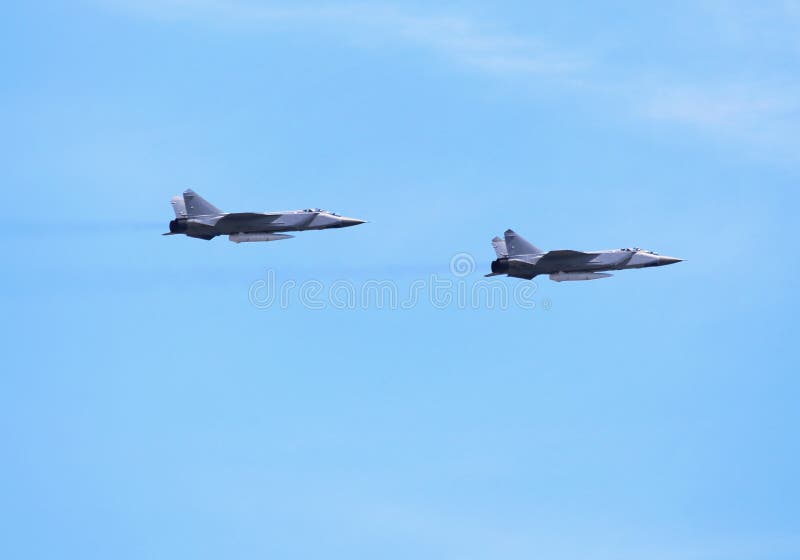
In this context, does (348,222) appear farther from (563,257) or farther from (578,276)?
(578,276)

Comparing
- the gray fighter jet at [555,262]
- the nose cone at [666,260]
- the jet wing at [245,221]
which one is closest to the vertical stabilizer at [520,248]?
the gray fighter jet at [555,262]

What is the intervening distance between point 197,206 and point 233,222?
2.70 meters

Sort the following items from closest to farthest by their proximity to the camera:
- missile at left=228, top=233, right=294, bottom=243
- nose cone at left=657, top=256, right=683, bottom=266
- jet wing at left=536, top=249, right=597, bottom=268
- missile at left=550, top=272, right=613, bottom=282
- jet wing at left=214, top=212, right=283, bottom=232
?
jet wing at left=214, top=212, right=283, bottom=232
missile at left=228, top=233, right=294, bottom=243
jet wing at left=536, top=249, right=597, bottom=268
missile at left=550, top=272, right=613, bottom=282
nose cone at left=657, top=256, right=683, bottom=266

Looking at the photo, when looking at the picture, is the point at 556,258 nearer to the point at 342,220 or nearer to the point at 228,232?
the point at 342,220

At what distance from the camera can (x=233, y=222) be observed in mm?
82625

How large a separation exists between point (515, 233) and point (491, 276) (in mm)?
3178

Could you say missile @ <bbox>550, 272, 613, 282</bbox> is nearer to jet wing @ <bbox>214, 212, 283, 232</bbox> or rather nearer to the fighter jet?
the fighter jet

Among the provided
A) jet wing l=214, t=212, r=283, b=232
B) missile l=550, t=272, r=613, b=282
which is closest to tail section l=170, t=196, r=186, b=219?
jet wing l=214, t=212, r=283, b=232

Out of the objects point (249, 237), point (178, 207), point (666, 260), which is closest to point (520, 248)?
point (666, 260)

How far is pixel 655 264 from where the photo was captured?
86875 millimetres

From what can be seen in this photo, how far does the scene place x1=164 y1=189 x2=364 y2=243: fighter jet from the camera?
271 feet

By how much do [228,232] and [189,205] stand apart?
3.06 meters

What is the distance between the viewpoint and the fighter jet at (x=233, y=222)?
3255 inches

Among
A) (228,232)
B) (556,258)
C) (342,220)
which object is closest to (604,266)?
(556,258)
